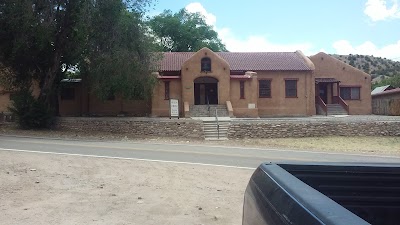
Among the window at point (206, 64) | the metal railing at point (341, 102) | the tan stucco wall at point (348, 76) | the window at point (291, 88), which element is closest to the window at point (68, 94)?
the window at point (206, 64)

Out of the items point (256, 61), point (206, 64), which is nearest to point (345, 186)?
point (206, 64)

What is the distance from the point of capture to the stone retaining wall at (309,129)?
102 feet

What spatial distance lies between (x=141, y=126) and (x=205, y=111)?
880 centimetres

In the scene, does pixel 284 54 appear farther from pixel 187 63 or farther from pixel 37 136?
pixel 37 136

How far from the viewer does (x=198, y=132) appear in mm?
30562

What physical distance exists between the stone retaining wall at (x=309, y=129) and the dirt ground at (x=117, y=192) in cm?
1649

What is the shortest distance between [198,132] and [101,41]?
9.46 meters

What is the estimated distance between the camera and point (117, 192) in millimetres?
9883

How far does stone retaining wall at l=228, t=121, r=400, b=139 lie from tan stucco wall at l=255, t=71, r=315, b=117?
10.7 meters

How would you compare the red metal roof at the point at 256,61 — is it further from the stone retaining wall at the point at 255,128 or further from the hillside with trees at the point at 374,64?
the hillside with trees at the point at 374,64

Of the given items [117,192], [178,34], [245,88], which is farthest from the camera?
[178,34]

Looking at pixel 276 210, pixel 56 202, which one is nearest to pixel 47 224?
pixel 56 202

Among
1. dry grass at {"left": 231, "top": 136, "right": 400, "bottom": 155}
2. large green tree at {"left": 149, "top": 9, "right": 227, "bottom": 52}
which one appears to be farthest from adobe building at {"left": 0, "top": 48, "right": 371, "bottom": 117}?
large green tree at {"left": 149, "top": 9, "right": 227, "bottom": 52}

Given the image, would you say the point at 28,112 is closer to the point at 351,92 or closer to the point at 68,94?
the point at 68,94
